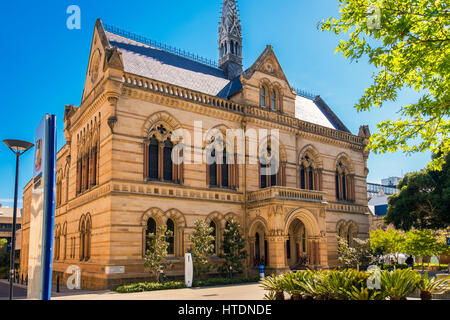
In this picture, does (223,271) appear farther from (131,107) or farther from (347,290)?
(347,290)

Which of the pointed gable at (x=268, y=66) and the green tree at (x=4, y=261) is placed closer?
the pointed gable at (x=268, y=66)

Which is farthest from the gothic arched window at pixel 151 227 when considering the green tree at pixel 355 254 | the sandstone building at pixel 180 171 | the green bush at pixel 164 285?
the green tree at pixel 355 254

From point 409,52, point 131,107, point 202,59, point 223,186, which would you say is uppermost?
point 202,59

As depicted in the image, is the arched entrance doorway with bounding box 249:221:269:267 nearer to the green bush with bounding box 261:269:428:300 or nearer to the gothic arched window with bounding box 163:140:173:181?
the gothic arched window with bounding box 163:140:173:181

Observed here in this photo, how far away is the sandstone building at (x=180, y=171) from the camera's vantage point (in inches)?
992

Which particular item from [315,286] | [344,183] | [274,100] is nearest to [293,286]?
[315,286]

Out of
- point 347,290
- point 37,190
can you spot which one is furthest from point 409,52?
point 37,190

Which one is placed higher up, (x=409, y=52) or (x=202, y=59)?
(x=202, y=59)

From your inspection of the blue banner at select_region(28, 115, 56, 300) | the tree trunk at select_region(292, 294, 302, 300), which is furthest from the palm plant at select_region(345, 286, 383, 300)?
the blue banner at select_region(28, 115, 56, 300)

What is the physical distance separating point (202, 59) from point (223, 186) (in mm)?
12684

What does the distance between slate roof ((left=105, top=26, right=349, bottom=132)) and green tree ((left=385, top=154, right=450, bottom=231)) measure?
10.1 metres

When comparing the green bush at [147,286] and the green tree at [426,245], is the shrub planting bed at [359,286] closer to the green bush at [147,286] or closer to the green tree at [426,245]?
the green bush at [147,286]

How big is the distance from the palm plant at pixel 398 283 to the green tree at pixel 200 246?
14273 mm

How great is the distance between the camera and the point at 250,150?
3178cm
